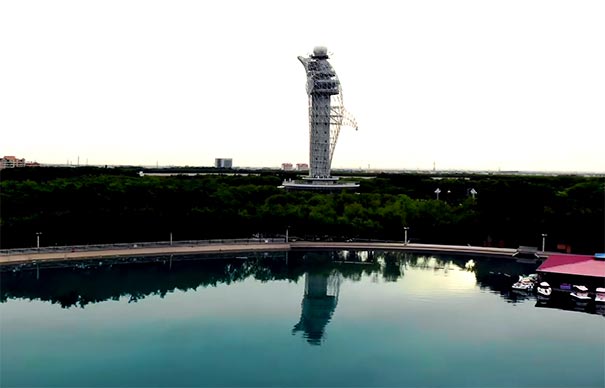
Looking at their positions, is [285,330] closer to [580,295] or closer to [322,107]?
[580,295]

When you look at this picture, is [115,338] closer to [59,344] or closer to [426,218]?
[59,344]

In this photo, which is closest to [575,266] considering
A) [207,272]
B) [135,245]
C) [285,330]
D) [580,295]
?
[580,295]

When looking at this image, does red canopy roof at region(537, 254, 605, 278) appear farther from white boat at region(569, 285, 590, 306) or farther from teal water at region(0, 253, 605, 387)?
teal water at region(0, 253, 605, 387)

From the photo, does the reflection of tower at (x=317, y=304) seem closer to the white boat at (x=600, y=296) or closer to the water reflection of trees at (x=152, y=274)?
the water reflection of trees at (x=152, y=274)

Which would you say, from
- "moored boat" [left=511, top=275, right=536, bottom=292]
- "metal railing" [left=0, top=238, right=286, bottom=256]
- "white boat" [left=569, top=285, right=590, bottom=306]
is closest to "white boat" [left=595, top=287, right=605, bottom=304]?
"white boat" [left=569, top=285, right=590, bottom=306]

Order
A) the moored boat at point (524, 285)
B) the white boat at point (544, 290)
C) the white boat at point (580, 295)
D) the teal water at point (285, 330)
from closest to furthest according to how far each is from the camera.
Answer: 1. the teal water at point (285, 330)
2. the white boat at point (580, 295)
3. the white boat at point (544, 290)
4. the moored boat at point (524, 285)

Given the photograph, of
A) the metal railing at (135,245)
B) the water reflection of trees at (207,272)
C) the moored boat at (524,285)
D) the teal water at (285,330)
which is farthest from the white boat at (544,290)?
the metal railing at (135,245)
